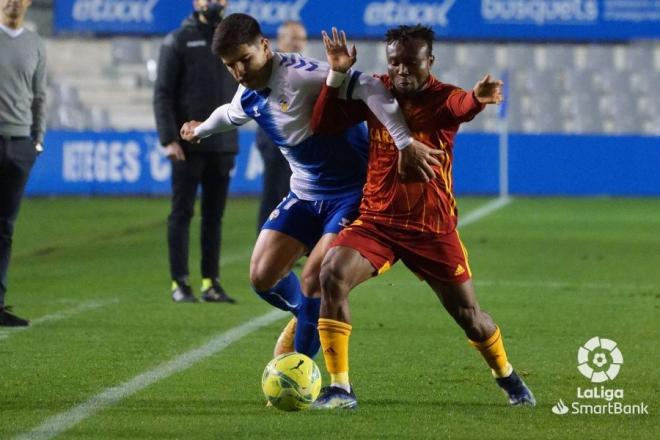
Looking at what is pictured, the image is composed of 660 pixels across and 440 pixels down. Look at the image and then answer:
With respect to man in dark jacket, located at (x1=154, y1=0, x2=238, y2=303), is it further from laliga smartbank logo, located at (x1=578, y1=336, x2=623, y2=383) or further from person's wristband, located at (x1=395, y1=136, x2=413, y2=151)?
person's wristband, located at (x1=395, y1=136, x2=413, y2=151)

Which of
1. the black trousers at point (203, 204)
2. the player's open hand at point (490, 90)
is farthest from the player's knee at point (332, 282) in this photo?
the black trousers at point (203, 204)

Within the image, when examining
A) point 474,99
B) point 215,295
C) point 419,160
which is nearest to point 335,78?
point 419,160

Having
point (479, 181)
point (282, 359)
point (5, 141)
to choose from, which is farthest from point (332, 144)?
point (479, 181)

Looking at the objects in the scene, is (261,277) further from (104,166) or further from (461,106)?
(104,166)

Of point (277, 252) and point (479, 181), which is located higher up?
point (277, 252)

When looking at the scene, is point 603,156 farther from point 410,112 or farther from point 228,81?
point 410,112

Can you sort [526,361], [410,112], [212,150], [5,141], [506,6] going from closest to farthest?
[410,112] → [526,361] → [5,141] → [212,150] → [506,6]

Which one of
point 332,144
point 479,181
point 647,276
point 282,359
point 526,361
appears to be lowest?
point 479,181

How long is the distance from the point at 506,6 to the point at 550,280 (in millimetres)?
16669

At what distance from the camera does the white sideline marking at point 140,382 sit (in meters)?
5.82

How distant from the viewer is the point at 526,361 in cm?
777

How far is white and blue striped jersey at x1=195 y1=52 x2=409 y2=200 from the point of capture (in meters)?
6.73

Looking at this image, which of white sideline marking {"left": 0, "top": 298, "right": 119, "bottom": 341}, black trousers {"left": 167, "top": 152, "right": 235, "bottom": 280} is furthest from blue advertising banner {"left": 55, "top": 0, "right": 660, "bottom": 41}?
white sideline marking {"left": 0, "top": 298, "right": 119, "bottom": 341}

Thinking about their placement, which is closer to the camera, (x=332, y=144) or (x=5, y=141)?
(x=332, y=144)
